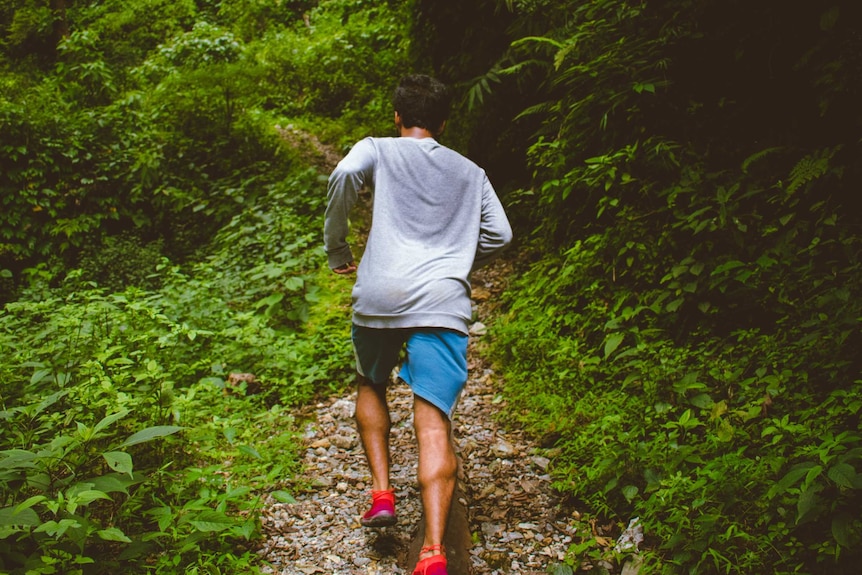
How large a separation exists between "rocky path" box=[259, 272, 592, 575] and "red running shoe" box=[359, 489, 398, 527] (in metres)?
0.25

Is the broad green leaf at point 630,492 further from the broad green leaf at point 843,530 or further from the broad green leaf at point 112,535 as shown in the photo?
the broad green leaf at point 112,535

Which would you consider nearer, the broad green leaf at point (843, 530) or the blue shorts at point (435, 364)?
the broad green leaf at point (843, 530)

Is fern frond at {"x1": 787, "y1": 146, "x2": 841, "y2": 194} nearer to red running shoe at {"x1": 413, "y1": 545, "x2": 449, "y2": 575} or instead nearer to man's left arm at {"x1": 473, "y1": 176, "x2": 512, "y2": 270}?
man's left arm at {"x1": 473, "y1": 176, "x2": 512, "y2": 270}

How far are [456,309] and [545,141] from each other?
378 cm

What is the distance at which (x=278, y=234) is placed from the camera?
689 cm

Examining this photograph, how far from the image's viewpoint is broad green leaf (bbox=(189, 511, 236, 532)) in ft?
8.31

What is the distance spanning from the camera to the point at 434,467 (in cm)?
234

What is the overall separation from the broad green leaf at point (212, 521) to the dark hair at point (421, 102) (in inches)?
78.5

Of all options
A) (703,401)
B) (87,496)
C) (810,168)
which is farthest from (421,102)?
(810,168)

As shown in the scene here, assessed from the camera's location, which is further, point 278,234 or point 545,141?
point 278,234

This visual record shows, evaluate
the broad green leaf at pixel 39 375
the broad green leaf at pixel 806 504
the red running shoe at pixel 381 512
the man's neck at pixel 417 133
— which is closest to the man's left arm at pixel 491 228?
the man's neck at pixel 417 133

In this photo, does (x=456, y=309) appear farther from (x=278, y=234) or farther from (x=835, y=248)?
(x=278, y=234)

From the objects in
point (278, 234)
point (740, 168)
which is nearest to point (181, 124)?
point (278, 234)

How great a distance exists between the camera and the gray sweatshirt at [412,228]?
2.43 meters
